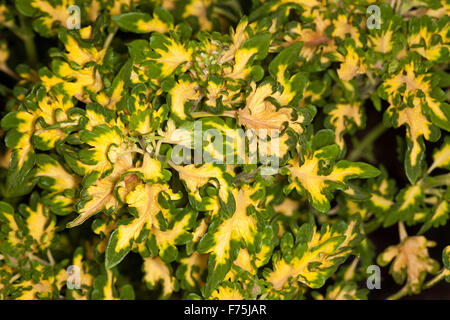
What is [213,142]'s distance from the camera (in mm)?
948

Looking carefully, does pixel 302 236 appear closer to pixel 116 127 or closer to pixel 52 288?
pixel 116 127

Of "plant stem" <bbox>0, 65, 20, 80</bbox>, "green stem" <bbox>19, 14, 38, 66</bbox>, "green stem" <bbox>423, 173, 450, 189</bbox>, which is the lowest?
"green stem" <bbox>423, 173, 450, 189</bbox>

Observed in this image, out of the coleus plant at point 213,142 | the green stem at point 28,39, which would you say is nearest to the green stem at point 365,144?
the coleus plant at point 213,142

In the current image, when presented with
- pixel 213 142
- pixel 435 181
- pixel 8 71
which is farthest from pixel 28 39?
pixel 435 181

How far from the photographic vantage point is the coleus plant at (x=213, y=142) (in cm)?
96

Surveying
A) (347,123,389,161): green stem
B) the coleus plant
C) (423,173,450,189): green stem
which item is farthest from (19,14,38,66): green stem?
(423,173,450,189): green stem

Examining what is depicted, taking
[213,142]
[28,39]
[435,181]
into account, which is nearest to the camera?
[213,142]

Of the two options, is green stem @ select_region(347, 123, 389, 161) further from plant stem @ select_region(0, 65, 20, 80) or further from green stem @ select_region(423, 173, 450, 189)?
plant stem @ select_region(0, 65, 20, 80)

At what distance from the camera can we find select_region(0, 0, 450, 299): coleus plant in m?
0.96

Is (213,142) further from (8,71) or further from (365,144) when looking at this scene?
(8,71)

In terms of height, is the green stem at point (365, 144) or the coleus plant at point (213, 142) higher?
the coleus plant at point (213, 142)

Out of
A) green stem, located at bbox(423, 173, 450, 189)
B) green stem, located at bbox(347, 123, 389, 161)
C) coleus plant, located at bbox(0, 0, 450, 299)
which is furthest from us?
green stem, located at bbox(347, 123, 389, 161)

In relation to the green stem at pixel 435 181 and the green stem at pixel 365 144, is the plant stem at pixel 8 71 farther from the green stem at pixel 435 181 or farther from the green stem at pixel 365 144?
the green stem at pixel 435 181

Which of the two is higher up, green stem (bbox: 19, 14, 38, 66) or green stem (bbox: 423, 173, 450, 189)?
green stem (bbox: 19, 14, 38, 66)
